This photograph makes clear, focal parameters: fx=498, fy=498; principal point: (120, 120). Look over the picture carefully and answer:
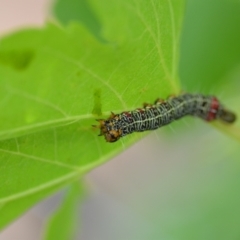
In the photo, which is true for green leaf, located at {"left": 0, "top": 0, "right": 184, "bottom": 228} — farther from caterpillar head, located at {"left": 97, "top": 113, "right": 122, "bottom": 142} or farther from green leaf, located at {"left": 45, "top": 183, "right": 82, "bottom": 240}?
green leaf, located at {"left": 45, "top": 183, "right": 82, "bottom": 240}

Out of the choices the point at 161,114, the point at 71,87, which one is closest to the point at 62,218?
the point at 161,114

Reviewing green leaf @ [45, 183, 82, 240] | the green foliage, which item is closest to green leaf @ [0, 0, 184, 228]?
the green foliage

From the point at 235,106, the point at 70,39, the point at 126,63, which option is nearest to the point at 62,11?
the point at 235,106

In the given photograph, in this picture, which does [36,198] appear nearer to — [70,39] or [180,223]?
[70,39]

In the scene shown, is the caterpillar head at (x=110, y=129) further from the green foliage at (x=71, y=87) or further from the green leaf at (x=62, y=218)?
the green leaf at (x=62, y=218)

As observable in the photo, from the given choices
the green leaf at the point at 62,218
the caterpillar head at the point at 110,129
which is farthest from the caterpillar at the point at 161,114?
the green leaf at the point at 62,218

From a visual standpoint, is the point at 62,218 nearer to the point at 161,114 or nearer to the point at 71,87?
the point at 161,114
